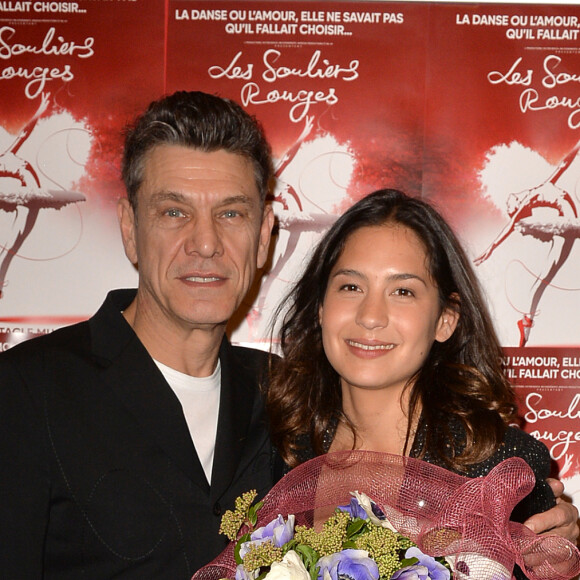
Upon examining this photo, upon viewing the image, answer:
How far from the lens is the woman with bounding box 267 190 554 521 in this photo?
1934 mm

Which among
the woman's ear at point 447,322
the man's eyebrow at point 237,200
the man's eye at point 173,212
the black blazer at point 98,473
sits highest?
the man's eyebrow at point 237,200

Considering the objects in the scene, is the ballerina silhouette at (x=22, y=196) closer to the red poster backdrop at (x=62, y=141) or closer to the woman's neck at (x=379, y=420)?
the red poster backdrop at (x=62, y=141)

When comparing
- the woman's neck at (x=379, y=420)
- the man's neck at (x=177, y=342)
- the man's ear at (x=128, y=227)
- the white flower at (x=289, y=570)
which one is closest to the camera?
the white flower at (x=289, y=570)

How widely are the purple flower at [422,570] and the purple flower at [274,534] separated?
Answer: 165 millimetres

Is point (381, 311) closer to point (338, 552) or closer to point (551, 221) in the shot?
point (338, 552)

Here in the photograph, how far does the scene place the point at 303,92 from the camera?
2.95 metres

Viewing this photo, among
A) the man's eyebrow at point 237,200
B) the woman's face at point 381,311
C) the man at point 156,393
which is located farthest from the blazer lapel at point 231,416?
the man's eyebrow at point 237,200

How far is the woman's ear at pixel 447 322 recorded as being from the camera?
6.96 ft

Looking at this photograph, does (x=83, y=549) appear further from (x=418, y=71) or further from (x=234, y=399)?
(x=418, y=71)

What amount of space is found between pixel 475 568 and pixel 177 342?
1.20m

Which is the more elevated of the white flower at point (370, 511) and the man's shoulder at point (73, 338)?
the man's shoulder at point (73, 338)

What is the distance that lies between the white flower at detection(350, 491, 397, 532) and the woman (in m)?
0.75

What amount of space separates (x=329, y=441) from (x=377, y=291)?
0.45m

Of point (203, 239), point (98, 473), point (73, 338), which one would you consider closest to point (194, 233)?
point (203, 239)
